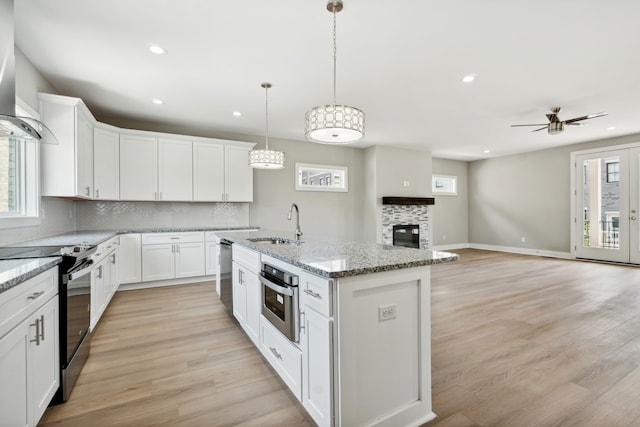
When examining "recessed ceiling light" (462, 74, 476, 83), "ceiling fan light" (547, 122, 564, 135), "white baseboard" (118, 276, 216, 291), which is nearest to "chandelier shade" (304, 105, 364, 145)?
"recessed ceiling light" (462, 74, 476, 83)

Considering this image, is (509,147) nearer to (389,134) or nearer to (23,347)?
(389,134)

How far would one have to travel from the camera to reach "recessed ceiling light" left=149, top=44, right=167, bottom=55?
2.69 metres

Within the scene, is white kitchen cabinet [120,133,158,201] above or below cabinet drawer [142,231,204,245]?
above

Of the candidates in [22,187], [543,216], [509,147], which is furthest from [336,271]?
[543,216]

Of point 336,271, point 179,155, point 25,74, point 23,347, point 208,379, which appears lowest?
point 208,379

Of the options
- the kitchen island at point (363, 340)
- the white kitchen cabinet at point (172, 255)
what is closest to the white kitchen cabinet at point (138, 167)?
the white kitchen cabinet at point (172, 255)

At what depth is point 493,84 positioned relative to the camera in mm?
3541

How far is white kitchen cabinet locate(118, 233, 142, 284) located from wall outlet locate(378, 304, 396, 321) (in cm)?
407

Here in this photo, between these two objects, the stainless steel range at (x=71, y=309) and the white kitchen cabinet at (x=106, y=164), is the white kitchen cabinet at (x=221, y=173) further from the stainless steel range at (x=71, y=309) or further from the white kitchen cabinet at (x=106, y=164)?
the stainless steel range at (x=71, y=309)

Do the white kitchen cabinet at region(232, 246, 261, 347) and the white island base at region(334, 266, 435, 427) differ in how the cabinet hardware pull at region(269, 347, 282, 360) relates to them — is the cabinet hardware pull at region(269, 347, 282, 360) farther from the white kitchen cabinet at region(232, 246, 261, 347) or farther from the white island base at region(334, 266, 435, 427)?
the white island base at region(334, 266, 435, 427)

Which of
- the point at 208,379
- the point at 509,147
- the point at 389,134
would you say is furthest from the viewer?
the point at 509,147

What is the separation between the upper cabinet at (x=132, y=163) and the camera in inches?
127

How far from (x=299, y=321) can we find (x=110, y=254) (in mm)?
3071

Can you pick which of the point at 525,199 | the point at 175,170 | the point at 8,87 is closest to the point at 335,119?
the point at 8,87
